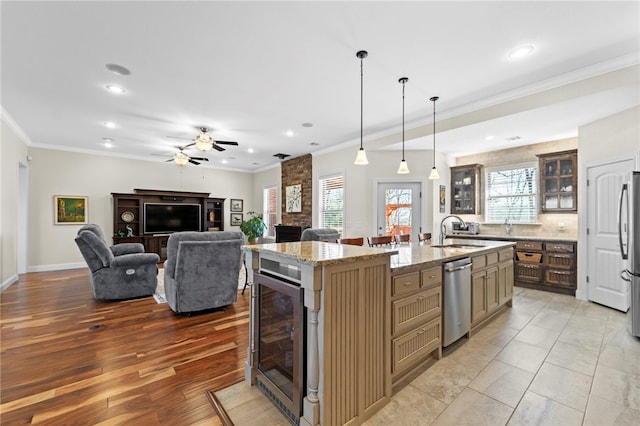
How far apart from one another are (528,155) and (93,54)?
6703mm

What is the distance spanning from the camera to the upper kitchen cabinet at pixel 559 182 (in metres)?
4.76

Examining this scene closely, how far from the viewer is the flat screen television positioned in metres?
7.62

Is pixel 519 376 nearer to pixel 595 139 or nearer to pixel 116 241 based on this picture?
pixel 595 139

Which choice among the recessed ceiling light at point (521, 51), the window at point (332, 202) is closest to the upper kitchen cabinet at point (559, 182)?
the recessed ceiling light at point (521, 51)

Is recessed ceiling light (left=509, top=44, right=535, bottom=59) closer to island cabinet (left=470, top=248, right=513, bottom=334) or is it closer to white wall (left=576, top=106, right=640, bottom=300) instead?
white wall (left=576, top=106, right=640, bottom=300)

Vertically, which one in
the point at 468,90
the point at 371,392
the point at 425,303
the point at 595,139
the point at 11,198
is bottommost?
the point at 371,392

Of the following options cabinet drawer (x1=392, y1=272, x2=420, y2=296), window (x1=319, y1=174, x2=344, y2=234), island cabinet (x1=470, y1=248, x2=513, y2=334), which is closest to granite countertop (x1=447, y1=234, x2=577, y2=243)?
island cabinet (x1=470, y1=248, x2=513, y2=334)

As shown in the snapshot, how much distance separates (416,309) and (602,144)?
3.92 meters

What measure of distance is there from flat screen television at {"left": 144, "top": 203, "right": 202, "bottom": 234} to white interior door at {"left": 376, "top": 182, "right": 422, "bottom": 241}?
5.47 m

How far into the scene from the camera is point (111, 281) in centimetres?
413

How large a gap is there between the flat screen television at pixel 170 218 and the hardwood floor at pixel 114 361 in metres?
3.63

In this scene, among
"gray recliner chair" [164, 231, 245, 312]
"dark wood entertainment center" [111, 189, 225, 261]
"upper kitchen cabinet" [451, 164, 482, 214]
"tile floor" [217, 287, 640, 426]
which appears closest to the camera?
"tile floor" [217, 287, 640, 426]

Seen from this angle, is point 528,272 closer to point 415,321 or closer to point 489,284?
point 489,284

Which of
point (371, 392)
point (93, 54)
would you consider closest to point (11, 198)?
point (93, 54)
